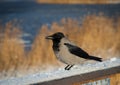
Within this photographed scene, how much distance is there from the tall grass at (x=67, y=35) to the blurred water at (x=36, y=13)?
0.04 metres

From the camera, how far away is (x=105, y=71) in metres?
1.78

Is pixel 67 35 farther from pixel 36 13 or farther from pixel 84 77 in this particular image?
pixel 84 77

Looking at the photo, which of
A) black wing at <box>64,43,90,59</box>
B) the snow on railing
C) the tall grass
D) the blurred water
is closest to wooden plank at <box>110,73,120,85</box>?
the snow on railing

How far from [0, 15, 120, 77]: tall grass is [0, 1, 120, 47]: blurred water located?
36 millimetres

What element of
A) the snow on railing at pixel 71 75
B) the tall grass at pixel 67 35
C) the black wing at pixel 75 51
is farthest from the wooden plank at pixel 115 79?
the tall grass at pixel 67 35

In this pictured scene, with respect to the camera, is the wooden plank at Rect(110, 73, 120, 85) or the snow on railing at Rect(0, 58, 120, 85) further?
the wooden plank at Rect(110, 73, 120, 85)

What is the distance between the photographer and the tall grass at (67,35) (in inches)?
74.6

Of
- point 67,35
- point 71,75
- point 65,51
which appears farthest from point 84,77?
point 67,35

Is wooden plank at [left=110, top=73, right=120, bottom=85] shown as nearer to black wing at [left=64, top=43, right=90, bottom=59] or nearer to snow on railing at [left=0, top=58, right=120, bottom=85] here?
snow on railing at [left=0, top=58, right=120, bottom=85]

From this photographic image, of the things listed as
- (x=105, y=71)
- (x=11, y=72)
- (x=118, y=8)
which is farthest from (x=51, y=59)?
(x=118, y=8)

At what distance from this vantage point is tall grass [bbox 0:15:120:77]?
1896 mm

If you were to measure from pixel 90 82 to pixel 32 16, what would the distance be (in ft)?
1.83

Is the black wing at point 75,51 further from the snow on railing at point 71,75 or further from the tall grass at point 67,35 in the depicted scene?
the tall grass at point 67,35

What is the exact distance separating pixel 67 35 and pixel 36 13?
305mm
